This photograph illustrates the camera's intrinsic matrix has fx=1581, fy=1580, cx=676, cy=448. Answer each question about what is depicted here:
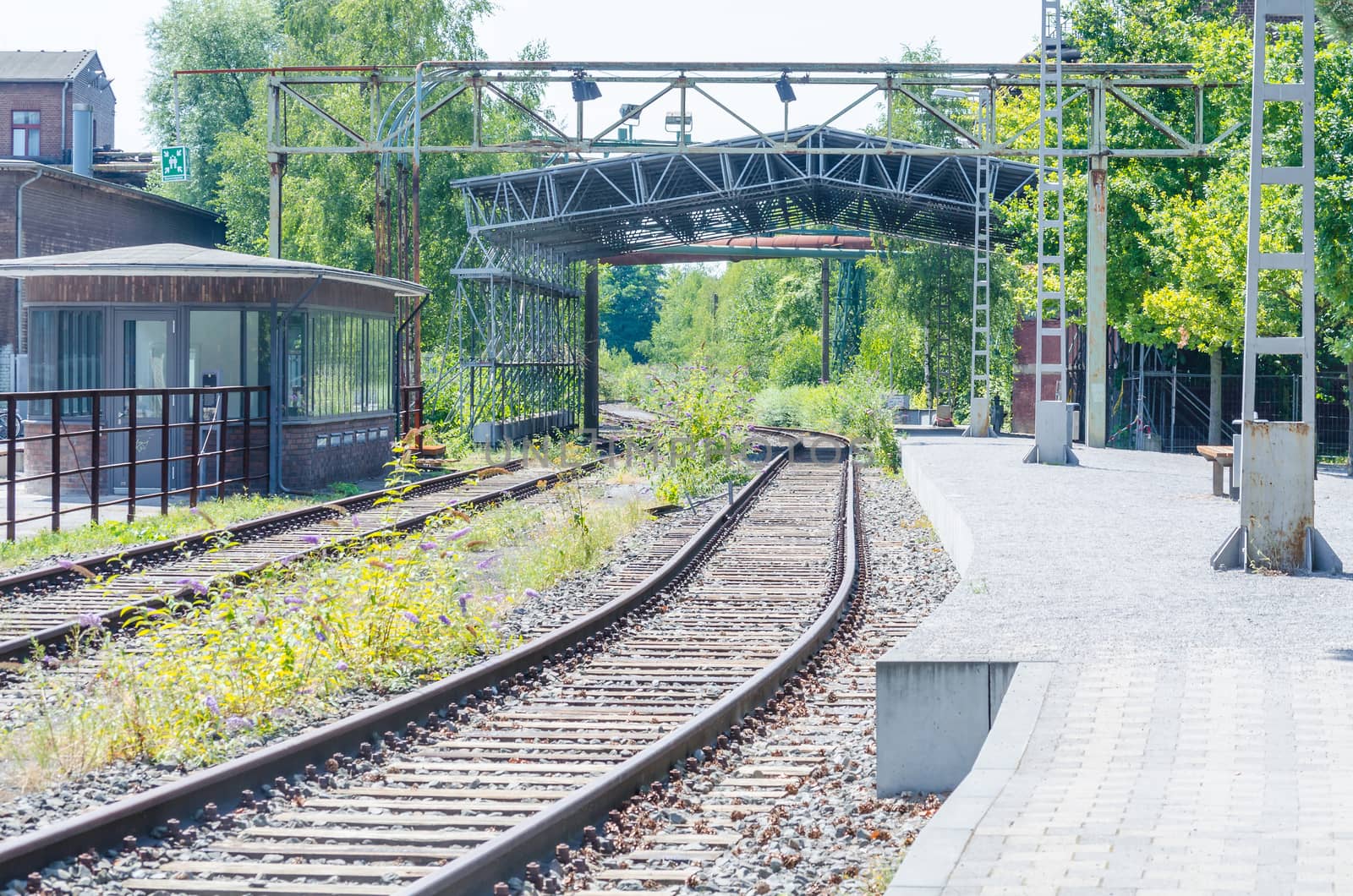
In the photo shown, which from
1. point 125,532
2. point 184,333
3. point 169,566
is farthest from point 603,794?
point 184,333

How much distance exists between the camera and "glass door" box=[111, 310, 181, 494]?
21.4 metres

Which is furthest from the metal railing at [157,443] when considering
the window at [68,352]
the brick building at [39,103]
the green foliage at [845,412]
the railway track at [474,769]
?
the brick building at [39,103]

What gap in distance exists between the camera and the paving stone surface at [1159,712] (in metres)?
4.82

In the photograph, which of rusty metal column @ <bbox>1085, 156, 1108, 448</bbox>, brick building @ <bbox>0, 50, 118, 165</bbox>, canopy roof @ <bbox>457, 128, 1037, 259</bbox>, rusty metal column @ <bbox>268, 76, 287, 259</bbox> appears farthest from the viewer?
brick building @ <bbox>0, 50, 118, 165</bbox>

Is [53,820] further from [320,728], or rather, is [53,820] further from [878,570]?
[878,570]

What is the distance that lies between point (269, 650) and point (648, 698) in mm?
2165

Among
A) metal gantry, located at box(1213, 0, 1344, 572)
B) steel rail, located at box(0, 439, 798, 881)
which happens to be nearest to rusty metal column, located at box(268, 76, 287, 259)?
steel rail, located at box(0, 439, 798, 881)

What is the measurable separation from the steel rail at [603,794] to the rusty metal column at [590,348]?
120 feet

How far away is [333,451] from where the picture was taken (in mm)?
24125

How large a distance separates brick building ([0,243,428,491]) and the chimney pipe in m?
41.3

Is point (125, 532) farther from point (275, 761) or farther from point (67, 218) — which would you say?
point (67, 218)

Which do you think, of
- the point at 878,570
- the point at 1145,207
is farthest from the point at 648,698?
the point at 1145,207

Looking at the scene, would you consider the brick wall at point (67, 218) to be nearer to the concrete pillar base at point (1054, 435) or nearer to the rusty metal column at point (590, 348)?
the rusty metal column at point (590, 348)

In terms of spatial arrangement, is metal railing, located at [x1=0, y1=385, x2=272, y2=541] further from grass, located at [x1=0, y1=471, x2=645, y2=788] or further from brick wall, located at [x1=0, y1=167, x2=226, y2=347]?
brick wall, located at [x1=0, y1=167, x2=226, y2=347]
